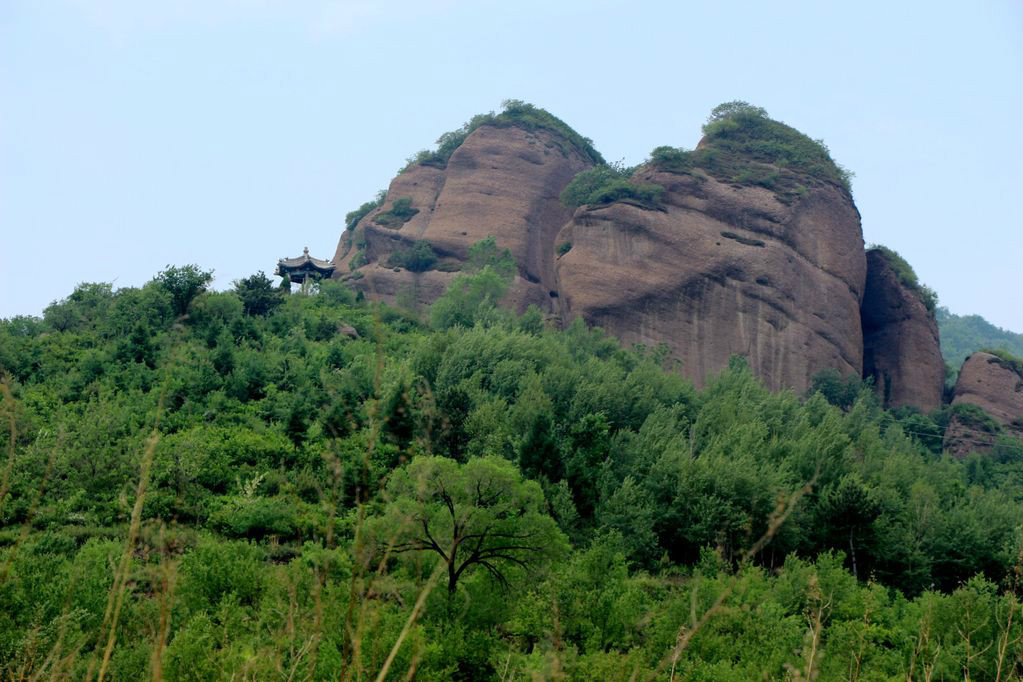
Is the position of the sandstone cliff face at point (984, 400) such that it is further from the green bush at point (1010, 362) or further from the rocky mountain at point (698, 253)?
the rocky mountain at point (698, 253)

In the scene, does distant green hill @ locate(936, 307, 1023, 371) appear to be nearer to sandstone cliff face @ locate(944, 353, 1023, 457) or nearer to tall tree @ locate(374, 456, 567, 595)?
sandstone cliff face @ locate(944, 353, 1023, 457)

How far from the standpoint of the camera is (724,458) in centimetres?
2545

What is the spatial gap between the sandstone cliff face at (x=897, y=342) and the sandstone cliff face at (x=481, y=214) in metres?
16.2

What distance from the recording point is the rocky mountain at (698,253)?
144ft

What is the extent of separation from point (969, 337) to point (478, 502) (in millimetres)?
87495

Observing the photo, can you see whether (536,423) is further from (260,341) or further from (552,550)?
(260,341)

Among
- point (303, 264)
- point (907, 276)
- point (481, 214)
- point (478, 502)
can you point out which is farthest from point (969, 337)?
point (478, 502)

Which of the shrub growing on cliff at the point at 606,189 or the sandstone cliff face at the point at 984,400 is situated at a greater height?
the shrub growing on cliff at the point at 606,189

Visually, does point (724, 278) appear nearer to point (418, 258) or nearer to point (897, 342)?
point (897, 342)

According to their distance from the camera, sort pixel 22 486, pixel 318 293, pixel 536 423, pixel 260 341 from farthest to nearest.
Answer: pixel 318 293, pixel 260 341, pixel 536 423, pixel 22 486

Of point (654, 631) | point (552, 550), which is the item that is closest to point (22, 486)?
point (552, 550)

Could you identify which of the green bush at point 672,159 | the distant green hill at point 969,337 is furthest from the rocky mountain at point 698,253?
the distant green hill at point 969,337

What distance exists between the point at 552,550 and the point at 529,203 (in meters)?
36.3

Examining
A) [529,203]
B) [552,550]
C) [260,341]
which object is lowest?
[552,550]
